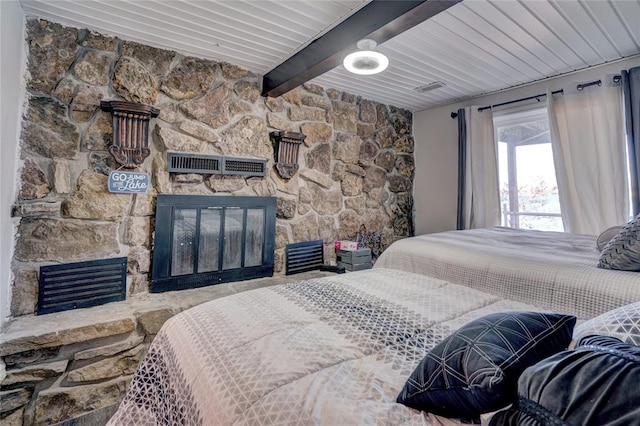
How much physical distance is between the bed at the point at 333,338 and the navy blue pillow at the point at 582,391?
0.61 ft

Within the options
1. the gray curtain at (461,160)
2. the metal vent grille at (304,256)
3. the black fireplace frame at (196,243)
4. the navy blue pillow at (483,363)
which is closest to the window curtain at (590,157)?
the gray curtain at (461,160)

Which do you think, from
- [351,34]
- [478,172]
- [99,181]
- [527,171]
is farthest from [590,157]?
[99,181]

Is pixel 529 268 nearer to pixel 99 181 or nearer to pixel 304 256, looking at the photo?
pixel 304 256

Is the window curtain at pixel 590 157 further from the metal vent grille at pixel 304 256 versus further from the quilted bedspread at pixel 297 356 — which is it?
the metal vent grille at pixel 304 256

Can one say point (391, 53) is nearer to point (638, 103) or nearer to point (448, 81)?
point (448, 81)

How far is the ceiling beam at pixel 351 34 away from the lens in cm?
142

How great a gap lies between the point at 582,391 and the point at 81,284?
2.39 metres

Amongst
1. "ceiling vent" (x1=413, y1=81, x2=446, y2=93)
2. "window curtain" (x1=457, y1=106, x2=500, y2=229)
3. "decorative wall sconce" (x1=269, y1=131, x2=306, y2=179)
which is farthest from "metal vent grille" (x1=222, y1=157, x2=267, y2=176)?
"window curtain" (x1=457, y1=106, x2=500, y2=229)

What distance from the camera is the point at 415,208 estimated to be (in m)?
3.99

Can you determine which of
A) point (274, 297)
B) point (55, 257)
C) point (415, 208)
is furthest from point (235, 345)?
point (415, 208)

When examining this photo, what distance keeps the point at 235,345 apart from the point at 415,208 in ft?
11.7

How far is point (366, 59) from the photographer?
72.1 inches

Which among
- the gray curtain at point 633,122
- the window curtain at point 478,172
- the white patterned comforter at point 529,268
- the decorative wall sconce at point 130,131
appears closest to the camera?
the white patterned comforter at point 529,268

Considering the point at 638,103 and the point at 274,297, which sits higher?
the point at 638,103
